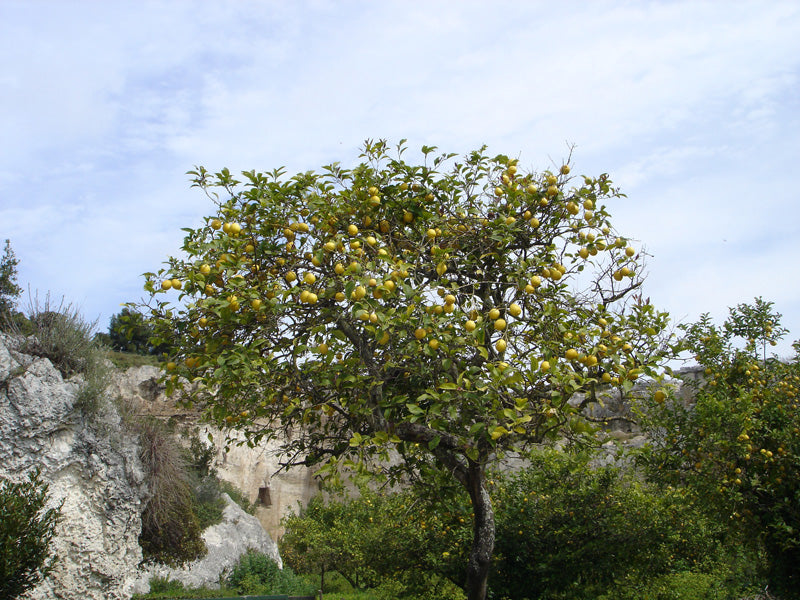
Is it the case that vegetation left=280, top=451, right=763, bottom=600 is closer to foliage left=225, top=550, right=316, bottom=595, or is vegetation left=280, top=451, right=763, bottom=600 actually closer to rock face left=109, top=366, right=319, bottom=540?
foliage left=225, top=550, right=316, bottom=595

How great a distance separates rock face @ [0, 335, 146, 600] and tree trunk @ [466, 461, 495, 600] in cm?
806

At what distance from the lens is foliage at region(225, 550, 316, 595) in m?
15.9

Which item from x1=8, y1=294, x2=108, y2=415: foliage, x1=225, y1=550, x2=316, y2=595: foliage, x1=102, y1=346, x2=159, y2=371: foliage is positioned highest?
x1=102, y1=346, x2=159, y2=371: foliage

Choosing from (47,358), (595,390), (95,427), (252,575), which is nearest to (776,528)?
(595,390)

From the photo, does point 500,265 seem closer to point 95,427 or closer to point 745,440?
point 745,440

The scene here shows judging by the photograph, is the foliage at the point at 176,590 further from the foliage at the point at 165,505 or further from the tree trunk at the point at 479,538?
the tree trunk at the point at 479,538

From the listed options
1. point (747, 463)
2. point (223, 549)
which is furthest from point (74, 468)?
point (747, 463)

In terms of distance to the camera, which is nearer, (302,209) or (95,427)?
(302,209)

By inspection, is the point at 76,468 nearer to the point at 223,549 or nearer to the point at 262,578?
the point at 223,549

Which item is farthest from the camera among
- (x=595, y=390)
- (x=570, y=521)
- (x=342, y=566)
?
(x=342, y=566)


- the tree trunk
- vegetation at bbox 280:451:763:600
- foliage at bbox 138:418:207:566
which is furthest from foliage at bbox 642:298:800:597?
Answer: foliage at bbox 138:418:207:566

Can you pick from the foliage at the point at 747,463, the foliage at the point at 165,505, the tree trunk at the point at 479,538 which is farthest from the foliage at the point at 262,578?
the tree trunk at the point at 479,538

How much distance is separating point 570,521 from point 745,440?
209 cm

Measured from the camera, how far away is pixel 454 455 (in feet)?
13.5
